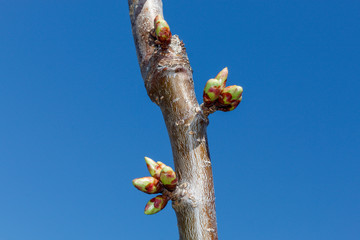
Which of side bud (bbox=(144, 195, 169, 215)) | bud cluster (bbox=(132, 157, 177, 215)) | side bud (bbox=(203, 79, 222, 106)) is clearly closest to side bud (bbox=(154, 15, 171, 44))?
side bud (bbox=(203, 79, 222, 106))

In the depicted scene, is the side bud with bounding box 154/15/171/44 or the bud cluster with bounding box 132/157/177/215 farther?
the side bud with bounding box 154/15/171/44

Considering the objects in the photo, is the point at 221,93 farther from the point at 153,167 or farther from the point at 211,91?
the point at 153,167

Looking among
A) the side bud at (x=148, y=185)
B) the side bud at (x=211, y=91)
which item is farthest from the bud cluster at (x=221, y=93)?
the side bud at (x=148, y=185)

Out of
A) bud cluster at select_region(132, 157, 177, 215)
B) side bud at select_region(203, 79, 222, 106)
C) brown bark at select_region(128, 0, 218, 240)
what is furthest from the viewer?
side bud at select_region(203, 79, 222, 106)

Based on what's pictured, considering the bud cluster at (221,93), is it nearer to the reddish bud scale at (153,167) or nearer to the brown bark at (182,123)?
the brown bark at (182,123)

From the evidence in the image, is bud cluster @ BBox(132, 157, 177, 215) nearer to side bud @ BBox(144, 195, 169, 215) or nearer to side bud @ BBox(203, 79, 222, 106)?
side bud @ BBox(144, 195, 169, 215)

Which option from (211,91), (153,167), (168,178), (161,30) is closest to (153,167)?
(153,167)

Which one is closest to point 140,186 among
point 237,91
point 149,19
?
point 237,91
